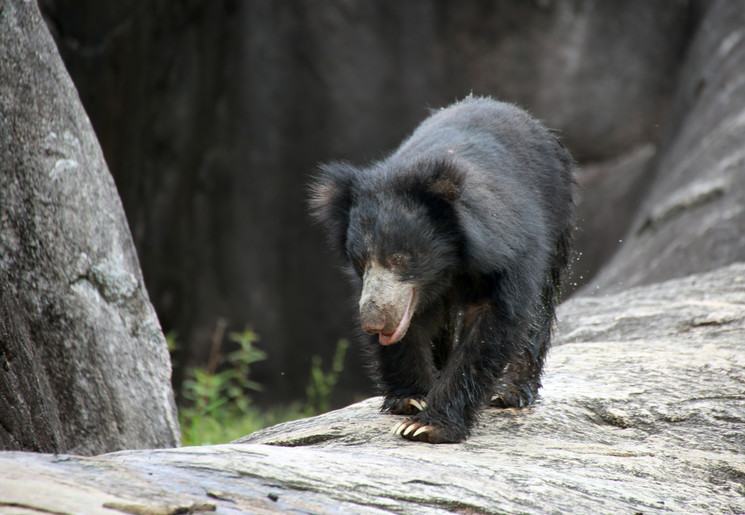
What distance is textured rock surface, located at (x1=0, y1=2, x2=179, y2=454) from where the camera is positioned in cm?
322

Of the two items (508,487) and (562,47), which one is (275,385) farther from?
(508,487)

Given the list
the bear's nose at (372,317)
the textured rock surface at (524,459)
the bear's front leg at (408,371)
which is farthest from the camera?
the bear's front leg at (408,371)

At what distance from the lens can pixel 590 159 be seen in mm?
10047

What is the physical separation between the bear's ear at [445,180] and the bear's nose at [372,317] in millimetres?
444

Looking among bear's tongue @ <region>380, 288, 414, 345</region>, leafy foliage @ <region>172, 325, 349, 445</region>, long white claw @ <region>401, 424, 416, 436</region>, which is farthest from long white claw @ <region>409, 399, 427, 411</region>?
leafy foliage @ <region>172, 325, 349, 445</region>

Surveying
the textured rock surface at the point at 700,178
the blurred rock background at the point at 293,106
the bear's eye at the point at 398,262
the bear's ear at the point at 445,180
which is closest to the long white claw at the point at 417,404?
the bear's eye at the point at 398,262

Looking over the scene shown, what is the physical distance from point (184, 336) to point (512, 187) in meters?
6.44

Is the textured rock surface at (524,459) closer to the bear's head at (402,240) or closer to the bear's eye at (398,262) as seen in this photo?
the bear's head at (402,240)

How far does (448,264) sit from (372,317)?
0.39m

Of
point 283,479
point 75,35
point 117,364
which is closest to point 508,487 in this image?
point 283,479

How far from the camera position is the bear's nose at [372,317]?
283 cm

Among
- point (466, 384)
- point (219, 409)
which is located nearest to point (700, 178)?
point (219, 409)

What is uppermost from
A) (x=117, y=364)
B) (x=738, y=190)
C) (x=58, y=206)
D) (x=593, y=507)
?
(x=738, y=190)

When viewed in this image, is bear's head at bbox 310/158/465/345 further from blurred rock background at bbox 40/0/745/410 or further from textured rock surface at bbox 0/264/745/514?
blurred rock background at bbox 40/0/745/410
